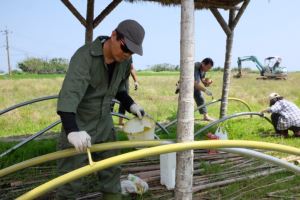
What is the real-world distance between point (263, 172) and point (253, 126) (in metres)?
2.77

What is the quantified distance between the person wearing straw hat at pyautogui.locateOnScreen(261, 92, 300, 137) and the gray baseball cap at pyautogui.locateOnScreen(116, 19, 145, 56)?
13.8ft

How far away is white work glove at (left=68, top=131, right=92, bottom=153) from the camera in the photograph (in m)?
1.87

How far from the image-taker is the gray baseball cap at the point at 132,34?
195 centimetres

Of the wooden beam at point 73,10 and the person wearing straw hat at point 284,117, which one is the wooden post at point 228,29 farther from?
the wooden beam at point 73,10

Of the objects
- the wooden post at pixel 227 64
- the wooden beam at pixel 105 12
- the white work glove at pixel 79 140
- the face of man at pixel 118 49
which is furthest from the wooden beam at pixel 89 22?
the white work glove at pixel 79 140

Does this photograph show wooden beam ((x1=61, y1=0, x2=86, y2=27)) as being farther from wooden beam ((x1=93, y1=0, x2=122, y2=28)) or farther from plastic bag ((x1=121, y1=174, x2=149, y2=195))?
plastic bag ((x1=121, y1=174, x2=149, y2=195))

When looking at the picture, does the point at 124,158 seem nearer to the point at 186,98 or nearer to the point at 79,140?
the point at 79,140

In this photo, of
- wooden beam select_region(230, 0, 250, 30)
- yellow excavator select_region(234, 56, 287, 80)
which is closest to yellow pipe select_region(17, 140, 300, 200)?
wooden beam select_region(230, 0, 250, 30)

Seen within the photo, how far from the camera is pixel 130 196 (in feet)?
10.2

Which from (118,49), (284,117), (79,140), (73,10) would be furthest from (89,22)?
(284,117)

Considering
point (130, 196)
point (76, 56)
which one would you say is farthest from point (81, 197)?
point (76, 56)

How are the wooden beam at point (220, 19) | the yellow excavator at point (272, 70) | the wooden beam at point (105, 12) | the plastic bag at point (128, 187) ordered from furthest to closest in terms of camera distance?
the yellow excavator at point (272, 70)
the wooden beam at point (220, 19)
the wooden beam at point (105, 12)
the plastic bag at point (128, 187)

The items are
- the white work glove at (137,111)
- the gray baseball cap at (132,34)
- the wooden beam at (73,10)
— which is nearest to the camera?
the gray baseball cap at (132,34)

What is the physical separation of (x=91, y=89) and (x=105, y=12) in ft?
9.40
